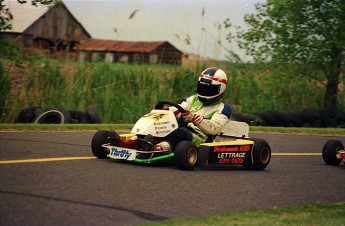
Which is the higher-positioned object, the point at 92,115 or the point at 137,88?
the point at 137,88

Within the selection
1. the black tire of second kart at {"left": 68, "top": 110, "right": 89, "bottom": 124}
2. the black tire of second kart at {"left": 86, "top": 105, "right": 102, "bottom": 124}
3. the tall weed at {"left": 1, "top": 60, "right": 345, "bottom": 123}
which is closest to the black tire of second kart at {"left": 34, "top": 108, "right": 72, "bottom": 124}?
the black tire of second kart at {"left": 68, "top": 110, "right": 89, "bottom": 124}

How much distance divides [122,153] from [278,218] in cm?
320

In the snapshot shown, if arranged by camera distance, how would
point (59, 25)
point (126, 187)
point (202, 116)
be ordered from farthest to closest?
1. point (59, 25)
2. point (202, 116)
3. point (126, 187)

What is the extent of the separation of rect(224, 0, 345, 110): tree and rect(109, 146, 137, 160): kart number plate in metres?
11.9

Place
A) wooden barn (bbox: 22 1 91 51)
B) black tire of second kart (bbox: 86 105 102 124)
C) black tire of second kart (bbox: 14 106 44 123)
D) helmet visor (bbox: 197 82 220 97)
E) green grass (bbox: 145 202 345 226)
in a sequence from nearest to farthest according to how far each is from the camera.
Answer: green grass (bbox: 145 202 345 226)
helmet visor (bbox: 197 82 220 97)
black tire of second kart (bbox: 14 106 44 123)
black tire of second kart (bbox: 86 105 102 124)
wooden barn (bbox: 22 1 91 51)

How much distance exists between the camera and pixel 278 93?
73.2ft

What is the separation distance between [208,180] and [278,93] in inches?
512

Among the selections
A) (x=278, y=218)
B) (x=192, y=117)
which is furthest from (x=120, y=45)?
(x=278, y=218)

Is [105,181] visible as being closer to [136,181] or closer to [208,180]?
[136,181]

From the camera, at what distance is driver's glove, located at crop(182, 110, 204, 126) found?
34.2 ft

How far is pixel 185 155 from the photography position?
1002 cm

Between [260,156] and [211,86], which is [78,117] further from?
[260,156]

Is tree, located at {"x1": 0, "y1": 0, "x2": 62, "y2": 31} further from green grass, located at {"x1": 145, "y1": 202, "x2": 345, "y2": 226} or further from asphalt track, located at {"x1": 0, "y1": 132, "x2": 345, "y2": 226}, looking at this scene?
green grass, located at {"x1": 145, "y1": 202, "x2": 345, "y2": 226}

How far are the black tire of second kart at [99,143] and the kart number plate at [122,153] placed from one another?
305 mm
